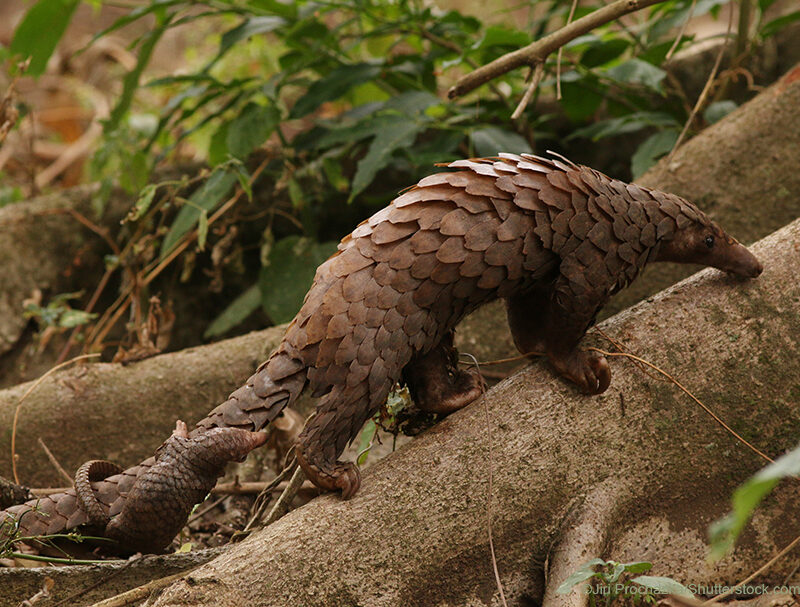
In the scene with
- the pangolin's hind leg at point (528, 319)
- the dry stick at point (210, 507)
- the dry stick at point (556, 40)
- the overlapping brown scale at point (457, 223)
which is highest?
the dry stick at point (556, 40)

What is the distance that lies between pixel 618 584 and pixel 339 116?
3134mm

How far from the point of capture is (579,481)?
7.65 feet

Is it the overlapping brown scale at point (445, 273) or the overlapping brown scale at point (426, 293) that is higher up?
the overlapping brown scale at point (445, 273)

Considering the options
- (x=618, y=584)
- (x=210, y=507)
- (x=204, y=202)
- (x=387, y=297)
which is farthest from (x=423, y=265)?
(x=204, y=202)

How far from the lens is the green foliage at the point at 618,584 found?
1.89 m

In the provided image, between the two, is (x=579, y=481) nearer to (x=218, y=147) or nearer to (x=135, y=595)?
(x=135, y=595)

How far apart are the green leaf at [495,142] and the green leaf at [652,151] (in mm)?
518

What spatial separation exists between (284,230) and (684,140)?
2443 mm

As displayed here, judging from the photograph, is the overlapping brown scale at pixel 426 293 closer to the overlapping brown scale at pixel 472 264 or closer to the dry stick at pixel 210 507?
the overlapping brown scale at pixel 472 264

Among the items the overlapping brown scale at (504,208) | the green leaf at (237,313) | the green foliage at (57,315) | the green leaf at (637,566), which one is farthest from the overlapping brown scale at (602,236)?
the green foliage at (57,315)

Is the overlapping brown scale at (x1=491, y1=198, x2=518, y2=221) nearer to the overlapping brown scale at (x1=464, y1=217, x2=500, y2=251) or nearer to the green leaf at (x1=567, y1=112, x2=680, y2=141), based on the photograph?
the overlapping brown scale at (x1=464, y1=217, x2=500, y2=251)

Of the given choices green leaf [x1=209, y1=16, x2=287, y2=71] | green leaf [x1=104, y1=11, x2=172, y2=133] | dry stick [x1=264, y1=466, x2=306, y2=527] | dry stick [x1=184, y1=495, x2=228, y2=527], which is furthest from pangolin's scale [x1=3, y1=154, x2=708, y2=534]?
green leaf [x1=104, y1=11, x2=172, y2=133]

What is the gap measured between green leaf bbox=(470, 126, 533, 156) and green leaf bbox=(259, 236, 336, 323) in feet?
3.02

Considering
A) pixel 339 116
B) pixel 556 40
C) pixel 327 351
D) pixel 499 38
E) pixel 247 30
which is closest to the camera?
pixel 327 351
